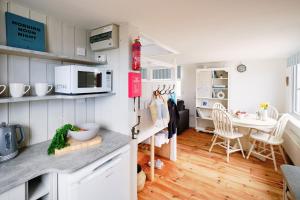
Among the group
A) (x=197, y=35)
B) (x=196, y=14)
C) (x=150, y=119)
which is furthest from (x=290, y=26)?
(x=150, y=119)

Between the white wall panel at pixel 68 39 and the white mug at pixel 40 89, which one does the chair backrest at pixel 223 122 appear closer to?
the white wall panel at pixel 68 39

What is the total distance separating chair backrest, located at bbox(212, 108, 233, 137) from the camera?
283 centimetres

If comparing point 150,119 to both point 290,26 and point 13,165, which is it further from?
point 290,26

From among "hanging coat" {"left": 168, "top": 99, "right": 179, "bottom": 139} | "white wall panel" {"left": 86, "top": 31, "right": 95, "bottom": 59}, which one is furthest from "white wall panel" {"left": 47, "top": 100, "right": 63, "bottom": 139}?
"hanging coat" {"left": 168, "top": 99, "right": 179, "bottom": 139}

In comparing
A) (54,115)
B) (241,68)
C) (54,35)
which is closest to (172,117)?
(54,115)

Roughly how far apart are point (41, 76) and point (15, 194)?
3.19 ft

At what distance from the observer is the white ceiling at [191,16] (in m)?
1.25

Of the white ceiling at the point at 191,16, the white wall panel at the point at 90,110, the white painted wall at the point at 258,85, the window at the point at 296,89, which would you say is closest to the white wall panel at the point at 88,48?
the white ceiling at the point at 191,16

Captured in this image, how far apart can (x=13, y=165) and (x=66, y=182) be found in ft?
1.26

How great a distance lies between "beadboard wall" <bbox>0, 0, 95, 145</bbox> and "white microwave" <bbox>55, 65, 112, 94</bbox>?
175mm

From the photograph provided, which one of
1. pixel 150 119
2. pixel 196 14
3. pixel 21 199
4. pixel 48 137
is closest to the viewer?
pixel 21 199

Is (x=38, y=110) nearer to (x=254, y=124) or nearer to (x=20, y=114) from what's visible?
(x=20, y=114)

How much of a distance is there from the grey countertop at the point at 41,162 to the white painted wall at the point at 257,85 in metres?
3.78

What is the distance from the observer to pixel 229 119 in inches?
110
